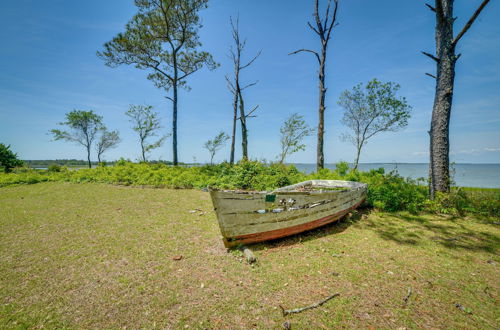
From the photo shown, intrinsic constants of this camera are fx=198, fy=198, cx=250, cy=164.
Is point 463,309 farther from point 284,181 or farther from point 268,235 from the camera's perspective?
point 284,181

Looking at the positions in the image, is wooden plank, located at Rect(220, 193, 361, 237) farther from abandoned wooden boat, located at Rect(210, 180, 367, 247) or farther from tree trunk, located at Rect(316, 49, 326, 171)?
tree trunk, located at Rect(316, 49, 326, 171)

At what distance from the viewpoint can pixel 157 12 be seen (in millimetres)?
17141

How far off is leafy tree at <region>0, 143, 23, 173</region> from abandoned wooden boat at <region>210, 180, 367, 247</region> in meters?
26.6

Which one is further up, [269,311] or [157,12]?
[157,12]

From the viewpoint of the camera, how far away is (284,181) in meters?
10.2

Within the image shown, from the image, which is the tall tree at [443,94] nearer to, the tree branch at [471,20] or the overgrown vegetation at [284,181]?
the tree branch at [471,20]

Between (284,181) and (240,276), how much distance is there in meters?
7.11

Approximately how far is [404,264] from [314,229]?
2.18m

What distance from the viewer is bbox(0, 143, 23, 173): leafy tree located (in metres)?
19.0

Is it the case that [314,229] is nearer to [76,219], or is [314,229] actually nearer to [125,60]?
[76,219]

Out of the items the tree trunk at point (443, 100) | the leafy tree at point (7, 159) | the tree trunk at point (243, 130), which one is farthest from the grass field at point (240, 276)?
the leafy tree at point (7, 159)

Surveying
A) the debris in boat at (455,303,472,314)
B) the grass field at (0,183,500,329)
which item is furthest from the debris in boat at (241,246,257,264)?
the debris in boat at (455,303,472,314)

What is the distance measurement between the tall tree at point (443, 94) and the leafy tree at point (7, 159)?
31.6m

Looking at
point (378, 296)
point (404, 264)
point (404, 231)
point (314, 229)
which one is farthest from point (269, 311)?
point (404, 231)
